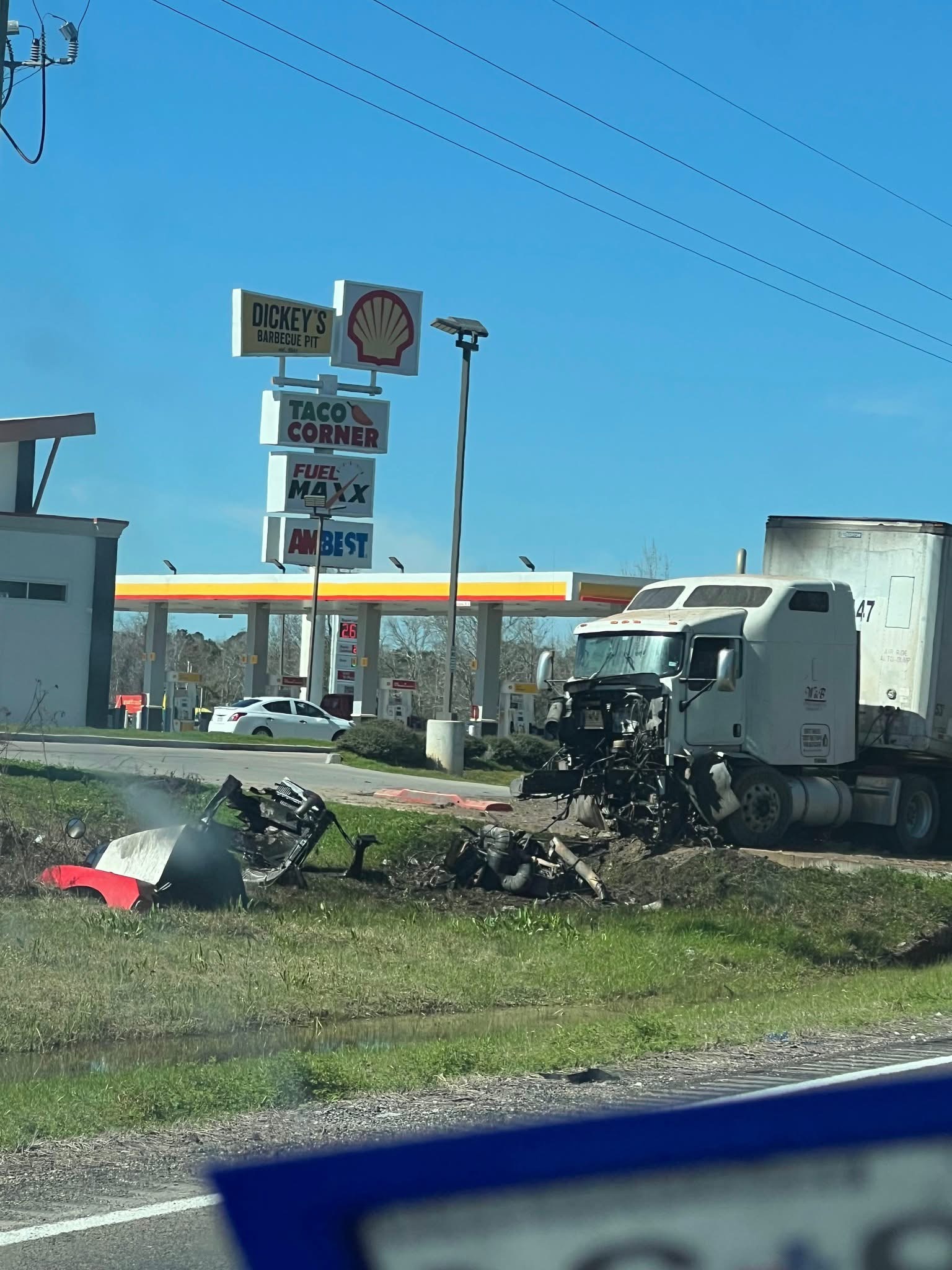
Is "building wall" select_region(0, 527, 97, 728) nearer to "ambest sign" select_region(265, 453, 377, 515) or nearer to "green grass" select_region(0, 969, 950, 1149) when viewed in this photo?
"ambest sign" select_region(265, 453, 377, 515)

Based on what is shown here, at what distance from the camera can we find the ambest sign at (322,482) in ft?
166

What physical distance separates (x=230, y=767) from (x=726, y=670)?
38.9 feet

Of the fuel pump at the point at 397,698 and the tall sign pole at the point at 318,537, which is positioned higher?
the tall sign pole at the point at 318,537

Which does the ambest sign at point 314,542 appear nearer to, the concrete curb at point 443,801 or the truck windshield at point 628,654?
the concrete curb at point 443,801

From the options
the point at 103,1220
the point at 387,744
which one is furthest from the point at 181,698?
the point at 103,1220

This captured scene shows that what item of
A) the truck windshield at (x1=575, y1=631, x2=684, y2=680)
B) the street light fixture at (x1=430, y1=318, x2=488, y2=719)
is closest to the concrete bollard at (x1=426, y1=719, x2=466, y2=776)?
the street light fixture at (x1=430, y1=318, x2=488, y2=719)

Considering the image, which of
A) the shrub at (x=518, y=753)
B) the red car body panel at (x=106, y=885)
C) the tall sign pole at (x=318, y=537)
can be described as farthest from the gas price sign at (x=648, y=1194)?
the tall sign pole at (x=318, y=537)

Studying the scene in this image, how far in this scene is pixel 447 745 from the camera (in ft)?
122

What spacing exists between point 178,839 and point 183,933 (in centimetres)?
135

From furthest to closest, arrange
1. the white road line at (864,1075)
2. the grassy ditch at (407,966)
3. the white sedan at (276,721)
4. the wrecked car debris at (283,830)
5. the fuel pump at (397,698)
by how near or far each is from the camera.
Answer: the fuel pump at (397,698), the white sedan at (276,721), the wrecked car debris at (283,830), the grassy ditch at (407,966), the white road line at (864,1075)

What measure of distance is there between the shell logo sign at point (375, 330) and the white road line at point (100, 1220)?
1885 inches

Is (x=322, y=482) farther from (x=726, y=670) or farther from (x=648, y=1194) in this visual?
(x=648, y=1194)

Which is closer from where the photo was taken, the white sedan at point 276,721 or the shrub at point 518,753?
the shrub at point 518,753

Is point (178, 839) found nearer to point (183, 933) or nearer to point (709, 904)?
point (183, 933)
